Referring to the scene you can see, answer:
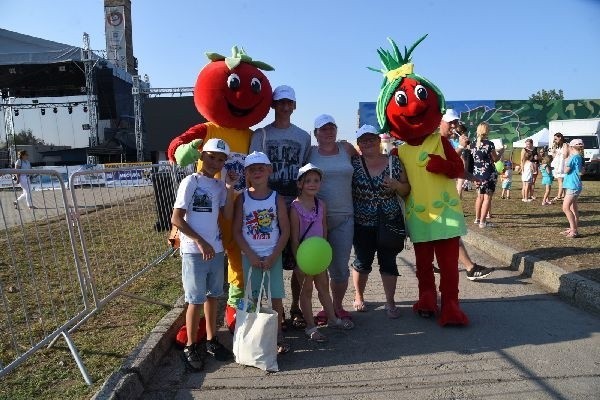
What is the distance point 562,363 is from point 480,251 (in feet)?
12.7

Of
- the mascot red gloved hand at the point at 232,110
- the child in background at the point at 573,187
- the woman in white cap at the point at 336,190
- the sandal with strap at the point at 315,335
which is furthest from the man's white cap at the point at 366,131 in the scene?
the child in background at the point at 573,187

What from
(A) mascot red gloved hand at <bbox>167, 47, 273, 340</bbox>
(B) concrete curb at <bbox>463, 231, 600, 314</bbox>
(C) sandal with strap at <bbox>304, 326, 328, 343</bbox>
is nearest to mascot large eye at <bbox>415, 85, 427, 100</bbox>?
(A) mascot red gloved hand at <bbox>167, 47, 273, 340</bbox>

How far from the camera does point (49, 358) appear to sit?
342 cm

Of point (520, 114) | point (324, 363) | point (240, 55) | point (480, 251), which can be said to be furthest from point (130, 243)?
point (520, 114)

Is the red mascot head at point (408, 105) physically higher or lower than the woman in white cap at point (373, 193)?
higher

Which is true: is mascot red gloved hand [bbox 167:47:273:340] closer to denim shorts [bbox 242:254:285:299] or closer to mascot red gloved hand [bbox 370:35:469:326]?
denim shorts [bbox 242:254:285:299]

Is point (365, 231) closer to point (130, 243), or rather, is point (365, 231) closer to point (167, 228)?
point (130, 243)

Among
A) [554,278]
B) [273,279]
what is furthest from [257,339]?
[554,278]

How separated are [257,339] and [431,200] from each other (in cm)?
191

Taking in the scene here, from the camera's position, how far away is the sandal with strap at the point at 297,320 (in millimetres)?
4086

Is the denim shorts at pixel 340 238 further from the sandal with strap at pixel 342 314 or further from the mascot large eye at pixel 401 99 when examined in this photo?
the mascot large eye at pixel 401 99

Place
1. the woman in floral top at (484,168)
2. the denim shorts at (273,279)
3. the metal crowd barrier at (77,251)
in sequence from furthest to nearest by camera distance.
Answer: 1. the woman in floral top at (484,168)
2. the metal crowd barrier at (77,251)
3. the denim shorts at (273,279)

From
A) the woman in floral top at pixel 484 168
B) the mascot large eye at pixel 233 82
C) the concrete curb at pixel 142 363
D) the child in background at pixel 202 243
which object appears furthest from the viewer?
the woman in floral top at pixel 484 168

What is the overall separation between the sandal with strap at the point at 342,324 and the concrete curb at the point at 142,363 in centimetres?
131
